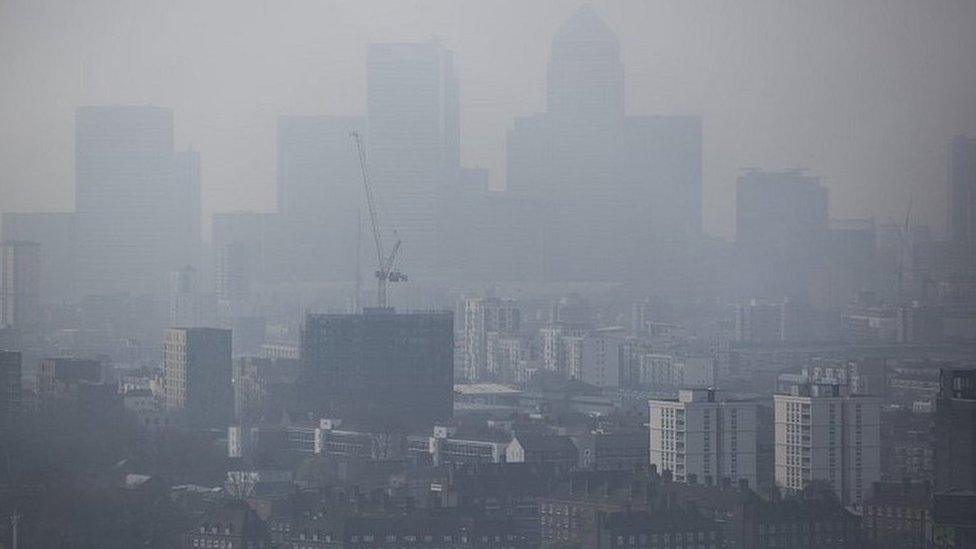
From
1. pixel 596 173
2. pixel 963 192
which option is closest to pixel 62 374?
pixel 963 192

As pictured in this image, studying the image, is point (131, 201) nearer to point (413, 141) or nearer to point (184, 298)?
point (413, 141)

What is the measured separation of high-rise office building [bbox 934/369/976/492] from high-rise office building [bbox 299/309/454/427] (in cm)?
836

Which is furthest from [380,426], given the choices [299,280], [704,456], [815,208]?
[299,280]

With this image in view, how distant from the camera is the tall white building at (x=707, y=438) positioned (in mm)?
20203

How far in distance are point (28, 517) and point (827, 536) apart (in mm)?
4909

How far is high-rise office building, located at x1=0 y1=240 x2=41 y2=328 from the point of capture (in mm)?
38100

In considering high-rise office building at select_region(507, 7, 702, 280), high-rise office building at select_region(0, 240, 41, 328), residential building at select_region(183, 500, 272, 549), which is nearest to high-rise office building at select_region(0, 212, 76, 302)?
high-rise office building at select_region(0, 240, 41, 328)

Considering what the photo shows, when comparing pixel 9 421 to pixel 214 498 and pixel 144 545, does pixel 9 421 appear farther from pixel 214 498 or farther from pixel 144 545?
pixel 144 545

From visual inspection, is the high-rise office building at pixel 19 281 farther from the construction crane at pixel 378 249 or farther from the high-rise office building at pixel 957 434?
the high-rise office building at pixel 957 434

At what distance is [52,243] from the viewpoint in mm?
40219

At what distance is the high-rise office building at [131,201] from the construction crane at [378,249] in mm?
2352

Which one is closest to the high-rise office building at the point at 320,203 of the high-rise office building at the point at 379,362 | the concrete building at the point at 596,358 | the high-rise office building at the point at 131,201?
the high-rise office building at the point at 131,201

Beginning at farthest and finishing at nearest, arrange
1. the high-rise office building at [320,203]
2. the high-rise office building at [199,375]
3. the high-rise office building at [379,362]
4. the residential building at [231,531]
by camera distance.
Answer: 1. the high-rise office building at [320,203]
2. the high-rise office building at [199,375]
3. the high-rise office building at [379,362]
4. the residential building at [231,531]

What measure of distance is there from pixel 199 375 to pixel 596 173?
46.0ft
